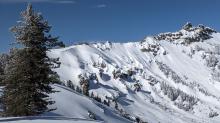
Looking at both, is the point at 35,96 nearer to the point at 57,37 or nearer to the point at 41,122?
Result: the point at 57,37

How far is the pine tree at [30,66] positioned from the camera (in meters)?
49.4

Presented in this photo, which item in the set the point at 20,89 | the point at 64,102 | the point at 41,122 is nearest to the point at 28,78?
the point at 20,89

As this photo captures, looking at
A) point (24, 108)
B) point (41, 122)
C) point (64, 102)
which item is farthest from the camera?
point (64, 102)

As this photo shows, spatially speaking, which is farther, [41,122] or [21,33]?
[21,33]

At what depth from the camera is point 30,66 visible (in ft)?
164

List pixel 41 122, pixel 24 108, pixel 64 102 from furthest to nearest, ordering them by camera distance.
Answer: pixel 64 102 → pixel 24 108 → pixel 41 122

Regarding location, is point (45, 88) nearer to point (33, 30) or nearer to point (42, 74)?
point (42, 74)

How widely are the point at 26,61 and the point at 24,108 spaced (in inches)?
199

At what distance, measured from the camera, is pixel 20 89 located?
163 ft

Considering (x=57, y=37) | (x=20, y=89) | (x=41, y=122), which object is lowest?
(x=41, y=122)

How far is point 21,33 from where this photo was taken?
50469 millimetres

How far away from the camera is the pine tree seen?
162ft

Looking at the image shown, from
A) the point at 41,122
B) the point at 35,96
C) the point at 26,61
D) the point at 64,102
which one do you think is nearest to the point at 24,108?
the point at 35,96

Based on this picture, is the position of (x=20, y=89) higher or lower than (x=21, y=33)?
lower
